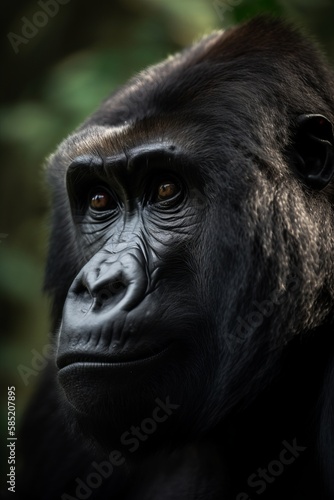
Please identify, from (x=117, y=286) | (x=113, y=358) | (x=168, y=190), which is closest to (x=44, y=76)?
(x=168, y=190)

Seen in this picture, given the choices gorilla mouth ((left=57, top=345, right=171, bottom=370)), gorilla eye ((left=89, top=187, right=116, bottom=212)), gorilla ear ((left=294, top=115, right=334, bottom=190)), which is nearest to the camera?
gorilla mouth ((left=57, top=345, right=171, bottom=370))

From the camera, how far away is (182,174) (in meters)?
3.77

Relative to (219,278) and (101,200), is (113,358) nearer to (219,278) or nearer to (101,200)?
(219,278)

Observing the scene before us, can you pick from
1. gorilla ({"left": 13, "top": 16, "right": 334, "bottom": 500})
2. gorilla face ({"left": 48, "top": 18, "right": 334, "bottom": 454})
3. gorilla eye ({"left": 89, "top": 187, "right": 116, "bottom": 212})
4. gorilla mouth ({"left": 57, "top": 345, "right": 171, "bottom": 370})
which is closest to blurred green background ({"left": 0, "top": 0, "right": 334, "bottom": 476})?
gorilla eye ({"left": 89, "top": 187, "right": 116, "bottom": 212})

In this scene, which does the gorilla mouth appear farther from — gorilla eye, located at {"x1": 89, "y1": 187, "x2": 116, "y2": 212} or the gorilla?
gorilla eye, located at {"x1": 89, "y1": 187, "x2": 116, "y2": 212}

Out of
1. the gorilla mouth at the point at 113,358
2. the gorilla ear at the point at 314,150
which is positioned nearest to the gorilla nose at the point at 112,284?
the gorilla mouth at the point at 113,358

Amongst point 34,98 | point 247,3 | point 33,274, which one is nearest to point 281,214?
point 247,3

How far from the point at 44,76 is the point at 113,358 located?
15.5 feet

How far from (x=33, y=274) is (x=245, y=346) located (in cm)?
323

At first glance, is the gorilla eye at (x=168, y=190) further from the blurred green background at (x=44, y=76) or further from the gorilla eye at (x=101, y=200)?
the blurred green background at (x=44, y=76)

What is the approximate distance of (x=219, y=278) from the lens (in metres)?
3.65

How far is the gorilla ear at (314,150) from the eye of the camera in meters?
3.73

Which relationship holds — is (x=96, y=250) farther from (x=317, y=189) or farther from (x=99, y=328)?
(x=317, y=189)

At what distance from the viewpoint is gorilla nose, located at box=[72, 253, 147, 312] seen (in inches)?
139
